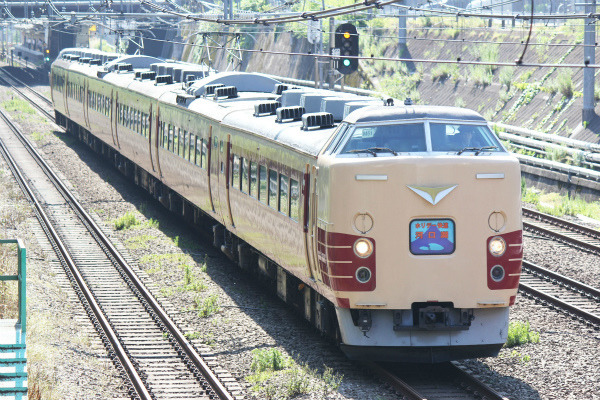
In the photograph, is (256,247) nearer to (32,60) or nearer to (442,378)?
(442,378)

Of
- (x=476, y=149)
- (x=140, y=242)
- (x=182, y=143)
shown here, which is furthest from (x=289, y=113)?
(x=140, y=242)

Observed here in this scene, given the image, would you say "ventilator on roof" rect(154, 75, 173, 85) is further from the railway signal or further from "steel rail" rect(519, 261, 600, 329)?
"steel rail" rect(519, 261, 600, 329)

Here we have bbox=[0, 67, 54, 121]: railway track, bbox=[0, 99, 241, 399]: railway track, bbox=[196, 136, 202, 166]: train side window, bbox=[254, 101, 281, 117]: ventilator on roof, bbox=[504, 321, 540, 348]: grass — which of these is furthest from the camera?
bbox=[0, 67, 54, 121]: railway track

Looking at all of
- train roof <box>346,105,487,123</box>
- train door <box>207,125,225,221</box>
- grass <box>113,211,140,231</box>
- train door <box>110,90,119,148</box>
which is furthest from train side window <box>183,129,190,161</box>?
train door <box>110,90,119,148</box>

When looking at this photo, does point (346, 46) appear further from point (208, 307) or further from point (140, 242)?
point (208, 307)

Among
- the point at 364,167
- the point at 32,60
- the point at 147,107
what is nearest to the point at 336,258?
the point at 364,167

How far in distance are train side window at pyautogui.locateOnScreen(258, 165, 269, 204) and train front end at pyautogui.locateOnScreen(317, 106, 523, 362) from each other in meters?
3.55

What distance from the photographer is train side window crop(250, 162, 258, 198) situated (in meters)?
15.1

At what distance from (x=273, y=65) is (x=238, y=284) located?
4199cm

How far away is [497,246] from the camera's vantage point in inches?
432

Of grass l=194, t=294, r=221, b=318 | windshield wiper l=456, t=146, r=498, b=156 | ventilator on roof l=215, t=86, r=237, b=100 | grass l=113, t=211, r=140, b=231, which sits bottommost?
grass l=113, t=211, r=140, b=231

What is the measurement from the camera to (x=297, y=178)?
1275cm

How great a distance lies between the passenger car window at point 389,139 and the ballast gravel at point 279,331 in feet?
8.52

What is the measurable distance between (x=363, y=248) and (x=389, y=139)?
128 cm
